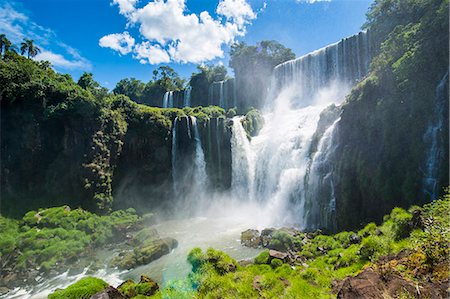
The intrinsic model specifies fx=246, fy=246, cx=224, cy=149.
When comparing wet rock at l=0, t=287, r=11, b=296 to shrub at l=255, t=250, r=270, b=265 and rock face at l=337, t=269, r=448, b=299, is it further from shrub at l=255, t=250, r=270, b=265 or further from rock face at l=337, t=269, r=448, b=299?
rock face at l=337, t=269, r=448, b=299

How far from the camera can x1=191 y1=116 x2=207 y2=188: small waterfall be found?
35375 mm

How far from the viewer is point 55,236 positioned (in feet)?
72.8

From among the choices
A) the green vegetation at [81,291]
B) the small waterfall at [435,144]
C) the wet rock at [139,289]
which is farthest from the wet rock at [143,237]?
the small waterfall at [435,144]

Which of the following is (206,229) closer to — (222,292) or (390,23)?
(222,292)

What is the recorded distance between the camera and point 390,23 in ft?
92.0

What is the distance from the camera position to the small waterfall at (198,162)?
116ft

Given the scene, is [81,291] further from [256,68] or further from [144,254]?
[256,68]

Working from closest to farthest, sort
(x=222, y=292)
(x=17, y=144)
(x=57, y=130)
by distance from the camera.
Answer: (x=222, y=292), (x=17, y=144), (x=57, y=130)

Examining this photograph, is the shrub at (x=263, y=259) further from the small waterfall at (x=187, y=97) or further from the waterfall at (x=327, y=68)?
the small waterfall at (x=187, y=97)

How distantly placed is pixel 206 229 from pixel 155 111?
18826mm

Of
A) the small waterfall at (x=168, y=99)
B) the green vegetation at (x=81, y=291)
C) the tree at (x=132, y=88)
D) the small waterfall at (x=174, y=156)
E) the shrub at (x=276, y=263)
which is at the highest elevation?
the tree at (x=132, y=88)

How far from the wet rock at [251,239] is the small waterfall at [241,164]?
349 inches

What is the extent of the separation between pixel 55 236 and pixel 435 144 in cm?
3055

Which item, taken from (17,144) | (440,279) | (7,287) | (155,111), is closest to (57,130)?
(17,144)
